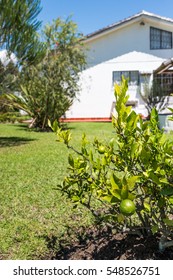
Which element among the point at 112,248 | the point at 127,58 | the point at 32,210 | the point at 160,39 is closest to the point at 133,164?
the point at 112,248

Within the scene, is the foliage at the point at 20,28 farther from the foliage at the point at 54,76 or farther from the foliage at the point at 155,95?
the foliage at the point at 155,95

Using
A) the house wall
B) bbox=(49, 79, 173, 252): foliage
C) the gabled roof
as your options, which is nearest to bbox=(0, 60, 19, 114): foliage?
bbox=(49, 79, 173, 252): foliage

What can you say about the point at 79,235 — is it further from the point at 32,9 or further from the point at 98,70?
the point at 98,70

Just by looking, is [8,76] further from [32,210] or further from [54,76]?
[32,210]

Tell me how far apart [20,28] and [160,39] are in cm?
1662

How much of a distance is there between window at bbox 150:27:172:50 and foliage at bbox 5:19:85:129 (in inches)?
400

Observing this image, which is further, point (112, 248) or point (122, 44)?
point (122, 44)

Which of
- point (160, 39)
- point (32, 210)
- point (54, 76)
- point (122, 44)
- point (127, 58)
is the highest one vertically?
point (160, 39)

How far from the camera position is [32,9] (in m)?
10.9

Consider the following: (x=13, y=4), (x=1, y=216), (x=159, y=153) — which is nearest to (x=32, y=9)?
(x=13, y=4)

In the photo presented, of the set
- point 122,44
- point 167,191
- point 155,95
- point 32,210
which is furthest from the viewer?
point 122,44

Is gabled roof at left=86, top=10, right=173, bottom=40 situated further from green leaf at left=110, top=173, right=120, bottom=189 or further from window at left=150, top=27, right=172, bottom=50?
green leaf at left=110, top=173, right=120, bottom=189

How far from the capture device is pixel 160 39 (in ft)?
81.5

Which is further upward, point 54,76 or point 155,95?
point 54,76
